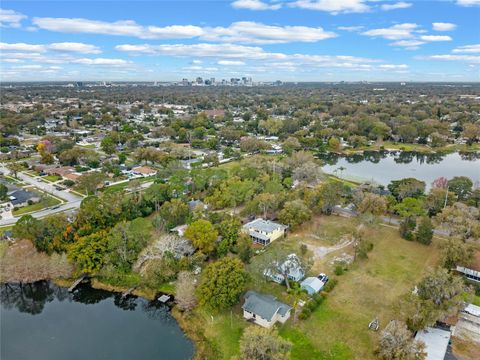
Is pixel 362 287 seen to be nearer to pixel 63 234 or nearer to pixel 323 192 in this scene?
pixel 323 192

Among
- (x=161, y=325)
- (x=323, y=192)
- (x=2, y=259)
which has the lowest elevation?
(x=161, y=325)

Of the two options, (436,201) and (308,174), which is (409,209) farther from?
(308,174)

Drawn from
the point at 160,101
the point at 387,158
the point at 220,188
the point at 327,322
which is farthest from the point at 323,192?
the point at 160,101

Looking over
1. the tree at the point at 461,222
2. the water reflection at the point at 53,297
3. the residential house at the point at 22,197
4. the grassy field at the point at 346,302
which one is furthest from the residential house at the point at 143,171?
the tree at the point at 461,222

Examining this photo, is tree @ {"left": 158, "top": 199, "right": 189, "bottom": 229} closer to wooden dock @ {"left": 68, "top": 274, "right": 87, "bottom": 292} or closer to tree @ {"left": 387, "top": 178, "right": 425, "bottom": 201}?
wooden dock @ {"left": 68, "top": 274, "right": 87, "bottom": 292}

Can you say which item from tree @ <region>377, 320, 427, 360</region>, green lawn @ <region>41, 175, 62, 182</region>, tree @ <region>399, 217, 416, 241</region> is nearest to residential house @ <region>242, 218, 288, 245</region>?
tree @ <region>399, 217, 416, 241</region>

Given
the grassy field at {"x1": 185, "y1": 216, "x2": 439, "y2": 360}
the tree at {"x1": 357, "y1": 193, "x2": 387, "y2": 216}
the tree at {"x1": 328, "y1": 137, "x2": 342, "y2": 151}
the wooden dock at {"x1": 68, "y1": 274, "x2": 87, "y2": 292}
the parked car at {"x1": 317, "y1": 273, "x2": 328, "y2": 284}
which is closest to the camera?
the grassy field at {"x1": 185, "y1": 216, "x2": 439, "y2": 360}
